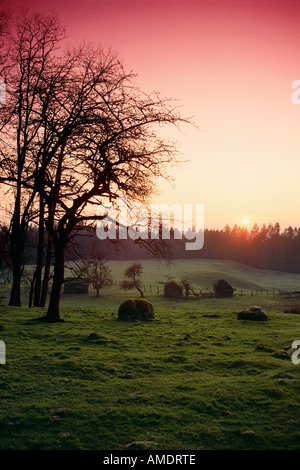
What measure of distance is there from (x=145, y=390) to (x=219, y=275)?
86684 mm

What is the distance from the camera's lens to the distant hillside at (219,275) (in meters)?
83.1

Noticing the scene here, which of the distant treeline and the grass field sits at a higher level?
the distant treeline

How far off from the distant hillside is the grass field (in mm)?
56447

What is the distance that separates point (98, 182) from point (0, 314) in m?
9.94

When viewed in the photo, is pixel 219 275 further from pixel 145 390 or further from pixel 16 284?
pixel 145 390

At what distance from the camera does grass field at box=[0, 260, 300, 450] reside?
6.30 metres

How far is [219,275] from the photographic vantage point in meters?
92.8

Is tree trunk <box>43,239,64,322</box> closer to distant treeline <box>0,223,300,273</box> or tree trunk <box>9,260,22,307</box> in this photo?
tree trunk <box>9,260,22,307</box>

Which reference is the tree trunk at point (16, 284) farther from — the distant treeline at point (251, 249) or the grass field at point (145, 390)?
the distant treeline at point (251, 249)

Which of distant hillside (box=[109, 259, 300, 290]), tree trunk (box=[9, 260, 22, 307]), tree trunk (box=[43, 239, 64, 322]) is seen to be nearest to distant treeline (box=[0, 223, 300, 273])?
distant hillside (box=[109, 259, 300, 290])

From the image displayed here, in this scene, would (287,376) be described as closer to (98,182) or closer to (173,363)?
(173,363)

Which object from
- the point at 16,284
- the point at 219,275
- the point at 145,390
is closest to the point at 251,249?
the point at 219,275

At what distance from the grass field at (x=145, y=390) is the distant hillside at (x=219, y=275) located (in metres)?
56.4
